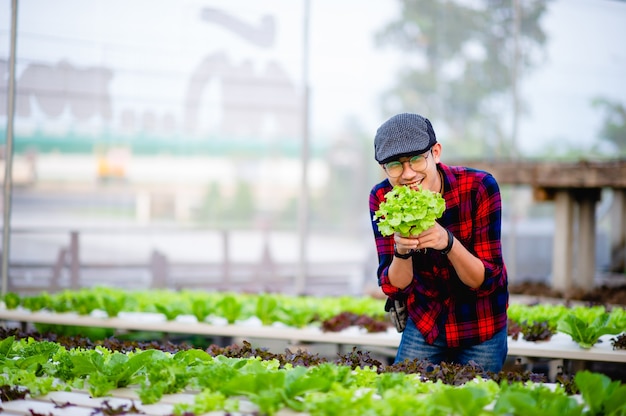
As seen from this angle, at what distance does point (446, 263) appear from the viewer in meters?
2.63

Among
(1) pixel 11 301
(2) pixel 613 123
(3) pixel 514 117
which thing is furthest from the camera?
(2) pixel 613 123

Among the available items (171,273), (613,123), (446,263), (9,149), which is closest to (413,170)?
(446,263)

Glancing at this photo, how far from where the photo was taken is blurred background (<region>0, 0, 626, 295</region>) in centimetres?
652

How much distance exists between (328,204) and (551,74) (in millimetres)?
3023

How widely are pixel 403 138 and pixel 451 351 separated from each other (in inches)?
34.2

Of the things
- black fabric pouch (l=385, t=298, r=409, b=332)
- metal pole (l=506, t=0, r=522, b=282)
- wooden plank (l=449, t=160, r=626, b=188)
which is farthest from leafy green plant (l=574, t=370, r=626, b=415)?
metal pole (l=506, t=0, r=522, b=282)

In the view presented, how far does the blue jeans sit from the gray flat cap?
2.41 ft

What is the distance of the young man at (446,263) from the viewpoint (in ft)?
8.04

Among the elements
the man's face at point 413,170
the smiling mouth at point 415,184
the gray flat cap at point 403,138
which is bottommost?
the smiling mouth at point 415,184

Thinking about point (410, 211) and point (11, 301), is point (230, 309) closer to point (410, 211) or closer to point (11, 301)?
point (11, 301)

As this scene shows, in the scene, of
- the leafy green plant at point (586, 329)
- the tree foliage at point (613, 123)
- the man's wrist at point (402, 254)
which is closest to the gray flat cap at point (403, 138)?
the man's wrist at point (402, 254)

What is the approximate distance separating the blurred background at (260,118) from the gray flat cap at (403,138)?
409 centimetres

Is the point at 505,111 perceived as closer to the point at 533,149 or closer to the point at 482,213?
the point at 533,149

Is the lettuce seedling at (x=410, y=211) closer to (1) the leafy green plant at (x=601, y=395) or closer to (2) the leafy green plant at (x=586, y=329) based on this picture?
(1) the leafy green plant at (x=601, y=395)
